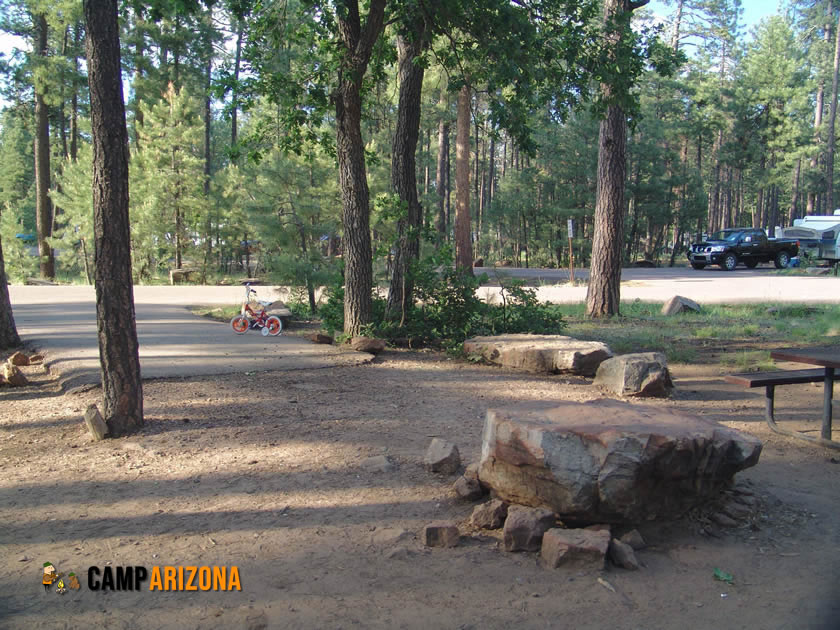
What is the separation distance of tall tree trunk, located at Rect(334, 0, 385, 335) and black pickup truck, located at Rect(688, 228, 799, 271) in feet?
87.8

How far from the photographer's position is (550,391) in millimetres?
7359

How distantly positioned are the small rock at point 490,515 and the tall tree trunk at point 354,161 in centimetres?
584

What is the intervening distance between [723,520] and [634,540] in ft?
2.27

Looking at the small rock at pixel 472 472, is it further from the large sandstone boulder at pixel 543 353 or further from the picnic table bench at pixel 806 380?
the large sandstone boulder at pixel 543 353

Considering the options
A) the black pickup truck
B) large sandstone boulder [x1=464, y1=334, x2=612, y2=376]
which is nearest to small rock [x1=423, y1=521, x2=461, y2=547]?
large sandstone boulder [x1=464, y1=334, x2=612, y2=376]

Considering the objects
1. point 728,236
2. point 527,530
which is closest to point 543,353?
point 527,530

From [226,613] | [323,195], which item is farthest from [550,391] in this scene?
[323,195]

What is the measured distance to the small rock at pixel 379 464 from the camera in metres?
4.88

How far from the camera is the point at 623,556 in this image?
354 centimetres

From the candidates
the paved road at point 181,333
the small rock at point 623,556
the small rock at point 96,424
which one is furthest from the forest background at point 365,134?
the small rock at point 623,556

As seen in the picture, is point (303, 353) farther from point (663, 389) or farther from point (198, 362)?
point (663, 389)

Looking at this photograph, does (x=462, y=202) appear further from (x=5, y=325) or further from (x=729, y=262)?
(x=5, y=325)

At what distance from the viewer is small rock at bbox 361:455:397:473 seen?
16.0ft

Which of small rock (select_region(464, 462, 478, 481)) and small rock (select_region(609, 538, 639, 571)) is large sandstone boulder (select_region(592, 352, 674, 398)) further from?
small rock (select_region(609, 538, 639, 571))
